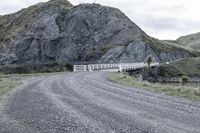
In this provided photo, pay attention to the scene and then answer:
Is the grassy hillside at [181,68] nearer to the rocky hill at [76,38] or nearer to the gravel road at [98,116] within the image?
the rocky hill at [76,38]

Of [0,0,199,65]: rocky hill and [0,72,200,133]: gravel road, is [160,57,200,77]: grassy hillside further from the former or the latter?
[0,72,200,133]: gravel road

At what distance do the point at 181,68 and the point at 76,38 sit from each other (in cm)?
3965

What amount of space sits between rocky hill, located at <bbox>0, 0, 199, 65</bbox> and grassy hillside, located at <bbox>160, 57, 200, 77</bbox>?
10543 mm

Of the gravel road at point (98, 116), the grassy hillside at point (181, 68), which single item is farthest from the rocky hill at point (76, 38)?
the gravel road at point (98, 116)

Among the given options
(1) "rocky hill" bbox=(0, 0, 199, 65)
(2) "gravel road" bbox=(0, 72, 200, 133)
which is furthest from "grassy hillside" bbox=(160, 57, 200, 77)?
(2) "gravel road" bbox=(0, 72, 200, 133)

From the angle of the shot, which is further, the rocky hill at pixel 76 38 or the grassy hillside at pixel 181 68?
the rocky hill at pixel 76 38

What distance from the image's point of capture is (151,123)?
44.6 feet

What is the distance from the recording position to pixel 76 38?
480ft

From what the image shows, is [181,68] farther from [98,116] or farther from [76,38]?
[98,116]

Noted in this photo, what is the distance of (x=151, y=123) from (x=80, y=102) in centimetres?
699

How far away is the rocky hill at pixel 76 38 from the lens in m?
140

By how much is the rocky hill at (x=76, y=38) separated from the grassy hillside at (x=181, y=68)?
10543 millimetres

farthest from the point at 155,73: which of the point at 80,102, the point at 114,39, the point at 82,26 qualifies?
the point at 80,102

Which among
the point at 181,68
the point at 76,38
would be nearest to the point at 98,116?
the point at 181,68
